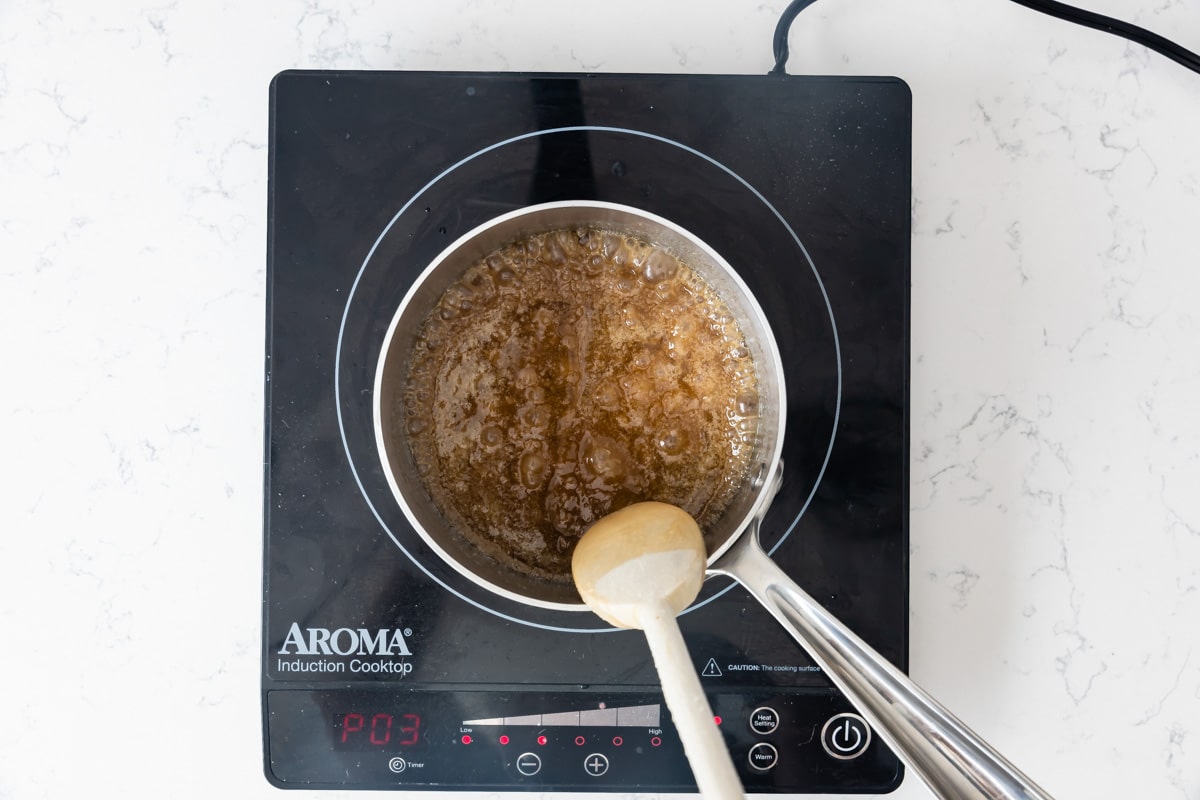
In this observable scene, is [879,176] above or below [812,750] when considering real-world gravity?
above

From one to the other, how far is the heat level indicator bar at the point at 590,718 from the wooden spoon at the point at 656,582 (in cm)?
13

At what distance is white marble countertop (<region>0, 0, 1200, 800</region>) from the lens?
0.63 metres

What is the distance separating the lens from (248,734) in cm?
64

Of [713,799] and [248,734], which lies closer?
[713,799]

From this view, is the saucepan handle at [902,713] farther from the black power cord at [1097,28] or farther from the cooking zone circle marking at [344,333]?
the black power cord at [1097,28]

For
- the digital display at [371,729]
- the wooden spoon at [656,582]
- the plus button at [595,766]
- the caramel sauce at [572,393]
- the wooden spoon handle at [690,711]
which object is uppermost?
the caramel sauce at [572,393]

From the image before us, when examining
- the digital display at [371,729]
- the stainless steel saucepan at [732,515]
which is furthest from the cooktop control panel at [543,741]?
the stainless steel saucepan at [732,515]

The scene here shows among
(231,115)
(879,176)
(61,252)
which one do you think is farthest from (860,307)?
(61,252)

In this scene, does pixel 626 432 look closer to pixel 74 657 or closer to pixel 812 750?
pixel 812 750

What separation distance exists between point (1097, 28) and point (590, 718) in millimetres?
632

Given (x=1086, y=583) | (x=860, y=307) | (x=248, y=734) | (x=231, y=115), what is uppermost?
(x=231, y=115)

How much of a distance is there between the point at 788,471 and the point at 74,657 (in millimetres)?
569

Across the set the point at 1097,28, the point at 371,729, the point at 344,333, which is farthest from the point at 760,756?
the point at 1097,28

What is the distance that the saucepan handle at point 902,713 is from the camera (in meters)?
0.37
